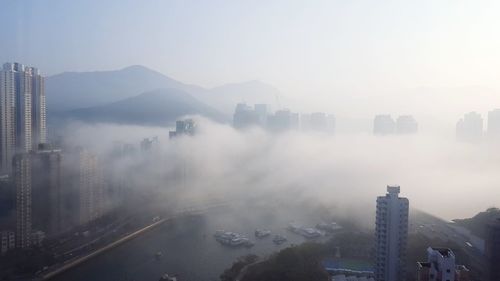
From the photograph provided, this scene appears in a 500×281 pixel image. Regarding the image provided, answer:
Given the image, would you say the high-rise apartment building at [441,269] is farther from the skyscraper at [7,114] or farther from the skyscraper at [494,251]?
the skyscraper at [7,114]

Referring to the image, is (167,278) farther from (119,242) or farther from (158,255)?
(119,242)

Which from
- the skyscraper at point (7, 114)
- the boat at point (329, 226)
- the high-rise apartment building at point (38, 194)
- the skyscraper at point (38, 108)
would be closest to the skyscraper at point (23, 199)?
the high-rise apartment building at point (38, 194)

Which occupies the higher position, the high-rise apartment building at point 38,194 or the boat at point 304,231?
the high-rise apartment building at point 38,194

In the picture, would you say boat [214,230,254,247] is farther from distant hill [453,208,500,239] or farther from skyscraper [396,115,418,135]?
skyscraper [396,115,418,135]

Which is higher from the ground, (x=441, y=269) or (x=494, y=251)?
(x=441, y=269)

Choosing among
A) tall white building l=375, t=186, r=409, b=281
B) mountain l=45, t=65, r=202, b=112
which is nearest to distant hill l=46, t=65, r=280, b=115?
mountain l=45, t=65, r=202, b=112

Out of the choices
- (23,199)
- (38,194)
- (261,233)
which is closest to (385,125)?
(261,233)
